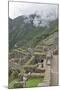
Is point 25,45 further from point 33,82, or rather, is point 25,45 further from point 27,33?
point 33,82

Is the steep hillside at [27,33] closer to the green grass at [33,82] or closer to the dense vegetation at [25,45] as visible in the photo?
the dense vegetation at [25,45]

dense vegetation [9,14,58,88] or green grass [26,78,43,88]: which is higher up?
dense vegetation [9,14,58,88]

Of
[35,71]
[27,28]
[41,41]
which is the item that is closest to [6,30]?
[27,28]

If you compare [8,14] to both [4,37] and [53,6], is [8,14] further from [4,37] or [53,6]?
[53,6]

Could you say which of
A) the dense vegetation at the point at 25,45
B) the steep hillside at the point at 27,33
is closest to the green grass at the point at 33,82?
the dense vegetation at the point at 25,45

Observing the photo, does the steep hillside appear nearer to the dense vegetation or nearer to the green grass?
the dense vegetation

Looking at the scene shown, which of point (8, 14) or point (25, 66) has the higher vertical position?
point (8, 14)

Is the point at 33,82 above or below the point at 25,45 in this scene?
below

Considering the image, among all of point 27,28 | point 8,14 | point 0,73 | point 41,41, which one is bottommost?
point 0,73

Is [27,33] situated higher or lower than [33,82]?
higher

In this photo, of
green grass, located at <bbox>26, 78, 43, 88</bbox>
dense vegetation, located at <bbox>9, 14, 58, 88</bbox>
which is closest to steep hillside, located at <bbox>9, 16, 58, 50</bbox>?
dense vegetation, located at <bbox>9, 14, 58, 88</bbox>

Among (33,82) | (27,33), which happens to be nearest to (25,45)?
(27,33)
